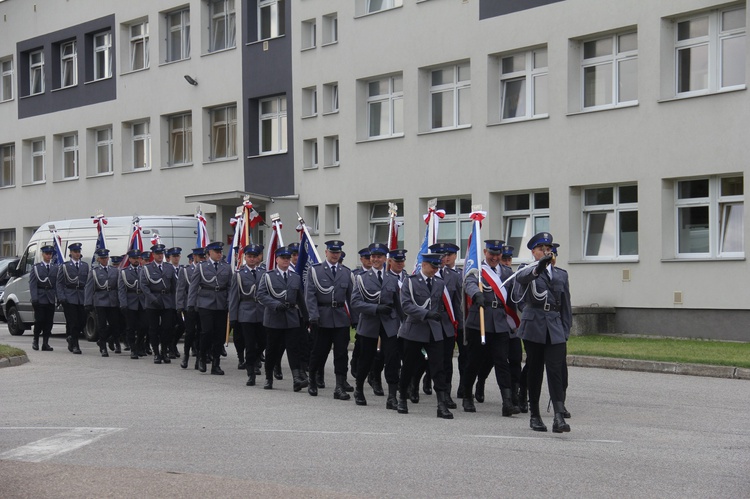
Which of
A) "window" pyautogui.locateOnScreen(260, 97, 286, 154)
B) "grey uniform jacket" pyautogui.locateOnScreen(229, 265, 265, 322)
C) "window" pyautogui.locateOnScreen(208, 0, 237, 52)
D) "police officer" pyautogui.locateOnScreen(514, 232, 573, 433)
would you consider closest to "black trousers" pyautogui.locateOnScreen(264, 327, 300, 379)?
"grey uniform jacket" pyautogui.locateOnScreen(229, 265, 265, 322)

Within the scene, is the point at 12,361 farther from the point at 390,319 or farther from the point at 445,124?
the point at 445,124

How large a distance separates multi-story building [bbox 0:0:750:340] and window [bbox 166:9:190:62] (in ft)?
0.22

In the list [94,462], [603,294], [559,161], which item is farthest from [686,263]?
[94,462]

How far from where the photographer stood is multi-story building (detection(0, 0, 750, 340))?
23.7m

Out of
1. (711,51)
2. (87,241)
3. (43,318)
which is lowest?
(43,318)

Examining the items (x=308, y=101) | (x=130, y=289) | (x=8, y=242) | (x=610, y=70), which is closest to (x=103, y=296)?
(x=130, y=289)

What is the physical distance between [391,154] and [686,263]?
9.34 meters

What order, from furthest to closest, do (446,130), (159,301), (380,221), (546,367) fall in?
(380,221) → (446,130) → (159,301) → (546,367)

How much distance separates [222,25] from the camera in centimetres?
3653

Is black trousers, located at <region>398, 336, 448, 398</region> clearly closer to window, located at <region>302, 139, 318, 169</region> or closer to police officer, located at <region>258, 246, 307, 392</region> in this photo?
police officer, located at <region>258, 246, 307, 392</region>

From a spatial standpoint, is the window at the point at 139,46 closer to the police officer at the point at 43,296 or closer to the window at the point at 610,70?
the police officer at the point at 43,296

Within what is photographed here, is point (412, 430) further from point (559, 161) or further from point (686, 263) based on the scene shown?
point (559, 161)

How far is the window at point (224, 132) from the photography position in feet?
119

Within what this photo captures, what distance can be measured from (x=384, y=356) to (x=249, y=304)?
345 cm
